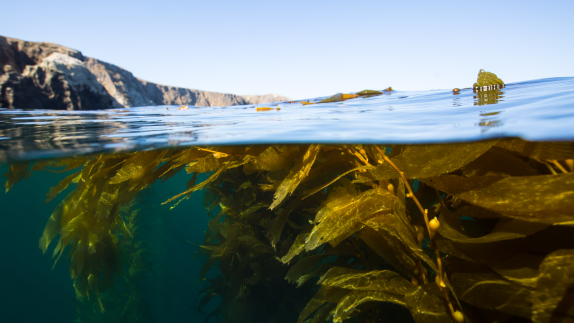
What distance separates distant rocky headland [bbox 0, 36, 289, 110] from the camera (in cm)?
996

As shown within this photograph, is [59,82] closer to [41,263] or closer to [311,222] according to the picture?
[41,263]

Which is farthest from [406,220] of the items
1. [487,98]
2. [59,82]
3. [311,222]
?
[59,82]

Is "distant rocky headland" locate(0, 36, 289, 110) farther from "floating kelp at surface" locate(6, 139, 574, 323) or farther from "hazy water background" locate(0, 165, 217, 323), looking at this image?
"floating kelp at surface" locate(6, 139, 574, 323)

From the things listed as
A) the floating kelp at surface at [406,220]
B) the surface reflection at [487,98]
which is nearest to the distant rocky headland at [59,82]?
the surface reflection at [487,98]

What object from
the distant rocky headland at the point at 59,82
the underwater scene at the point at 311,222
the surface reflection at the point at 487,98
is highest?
the distant rocky headland at the point at 59,82

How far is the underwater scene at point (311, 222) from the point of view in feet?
3.42

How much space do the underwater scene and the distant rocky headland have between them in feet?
33.5

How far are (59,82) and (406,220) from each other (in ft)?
48.8

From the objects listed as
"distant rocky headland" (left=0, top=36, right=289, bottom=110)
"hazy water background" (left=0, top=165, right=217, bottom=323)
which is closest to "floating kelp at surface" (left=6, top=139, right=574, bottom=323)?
"hazy water background" (left=0, top=165, right=217, bottom=323)

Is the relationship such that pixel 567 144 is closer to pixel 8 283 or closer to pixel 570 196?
pixel 570 196

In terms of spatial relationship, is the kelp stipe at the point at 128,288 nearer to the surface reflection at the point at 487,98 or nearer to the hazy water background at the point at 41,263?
the hazy water background at the point at 41,263

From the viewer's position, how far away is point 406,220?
1.18 m

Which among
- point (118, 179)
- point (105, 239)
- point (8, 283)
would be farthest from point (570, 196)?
point (8, 283)

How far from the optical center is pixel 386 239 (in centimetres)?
136
